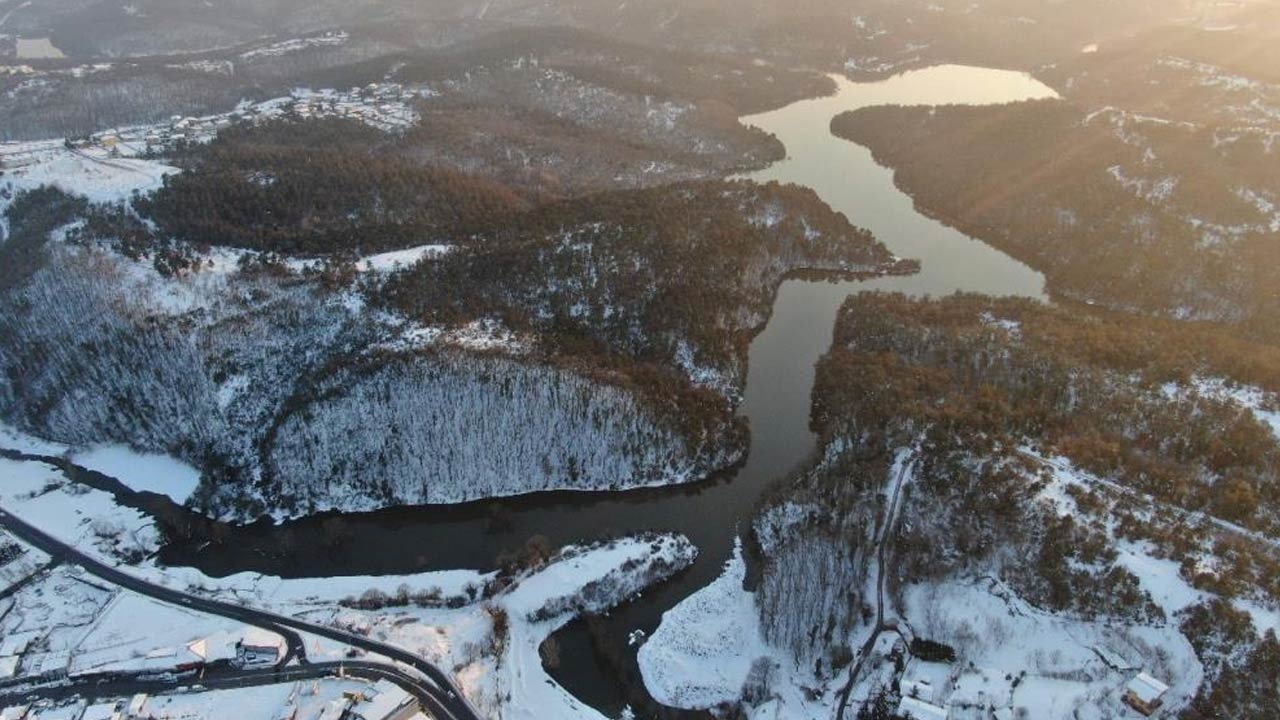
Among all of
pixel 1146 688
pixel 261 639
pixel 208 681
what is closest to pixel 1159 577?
pixel 1146 688

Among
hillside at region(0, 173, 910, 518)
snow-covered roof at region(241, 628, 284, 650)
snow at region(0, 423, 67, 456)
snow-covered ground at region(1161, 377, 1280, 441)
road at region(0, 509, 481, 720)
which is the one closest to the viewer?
road at region(0, 509, 481, 720)

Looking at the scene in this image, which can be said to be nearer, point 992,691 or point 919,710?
point 919,710

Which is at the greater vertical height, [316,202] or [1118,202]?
[1118,202]

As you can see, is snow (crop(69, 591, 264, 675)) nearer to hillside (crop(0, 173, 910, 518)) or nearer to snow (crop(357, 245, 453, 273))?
hillside (crop(0, 173, 910, 518))

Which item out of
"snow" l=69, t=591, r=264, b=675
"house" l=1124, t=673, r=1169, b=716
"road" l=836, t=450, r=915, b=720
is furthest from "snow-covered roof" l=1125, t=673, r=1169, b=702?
"snow" l=69, t=591, r=264, b=675

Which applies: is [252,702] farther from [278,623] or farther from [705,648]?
[705,648]

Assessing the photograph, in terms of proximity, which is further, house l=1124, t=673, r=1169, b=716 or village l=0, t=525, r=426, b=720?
village l=0, t=525, r=426, b=720

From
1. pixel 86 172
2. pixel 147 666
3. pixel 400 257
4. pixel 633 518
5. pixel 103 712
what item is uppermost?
pixel 86 172

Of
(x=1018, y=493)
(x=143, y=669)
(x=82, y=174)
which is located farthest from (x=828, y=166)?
(x=143, y=669)
